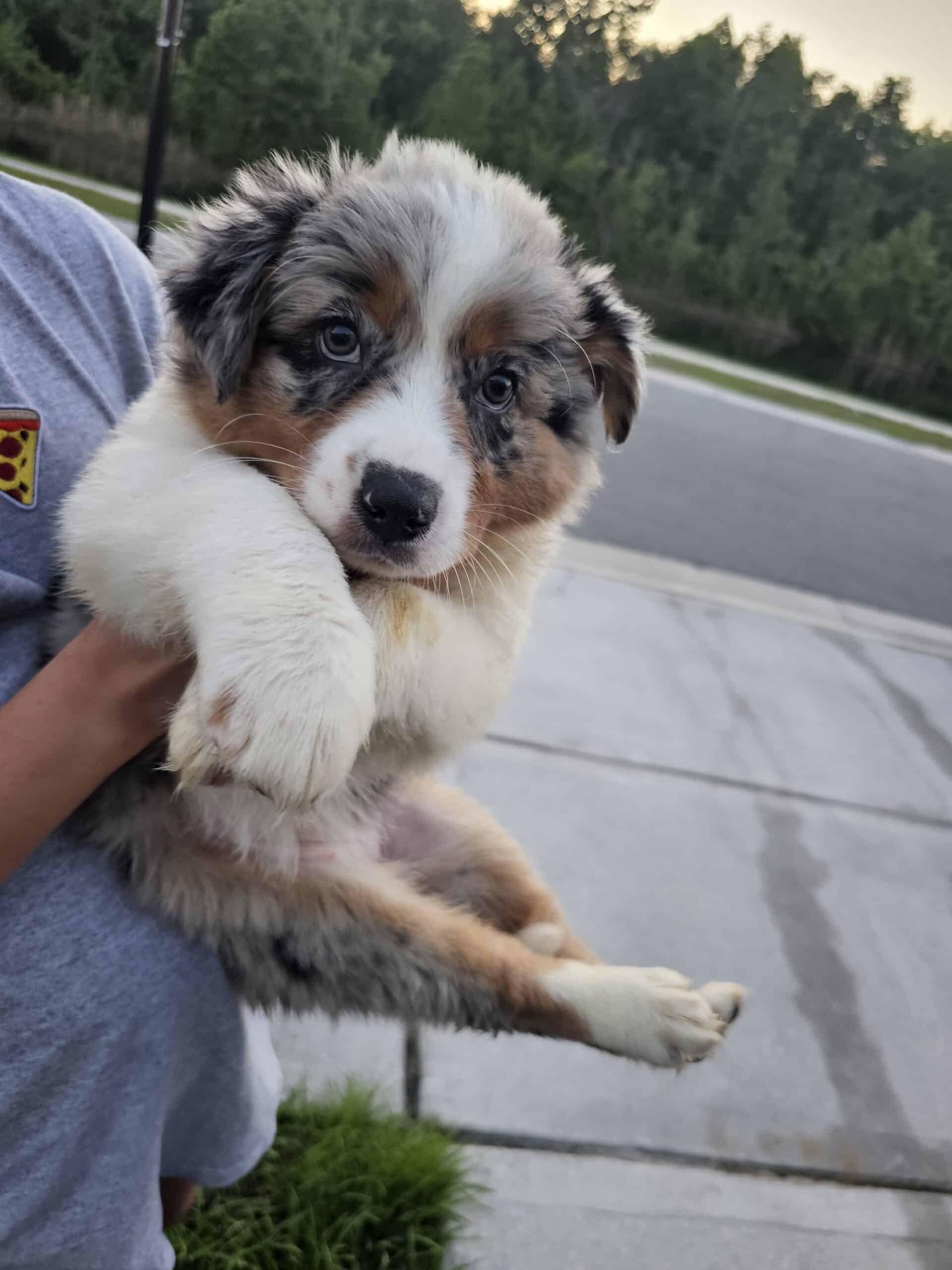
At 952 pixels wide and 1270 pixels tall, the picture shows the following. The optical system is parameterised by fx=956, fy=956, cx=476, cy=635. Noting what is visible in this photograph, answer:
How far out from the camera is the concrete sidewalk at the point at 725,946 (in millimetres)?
2395

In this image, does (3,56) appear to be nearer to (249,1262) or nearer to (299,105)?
(299,105)

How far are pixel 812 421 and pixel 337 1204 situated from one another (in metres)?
13.0

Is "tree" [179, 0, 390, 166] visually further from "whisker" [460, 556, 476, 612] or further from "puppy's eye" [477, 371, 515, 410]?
"whisker" [460, 556, 476, 612]

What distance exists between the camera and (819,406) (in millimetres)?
12719

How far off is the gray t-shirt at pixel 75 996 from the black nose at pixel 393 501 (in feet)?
1.96

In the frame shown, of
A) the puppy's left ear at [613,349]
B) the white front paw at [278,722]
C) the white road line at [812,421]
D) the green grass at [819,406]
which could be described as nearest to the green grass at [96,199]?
the puppy's left ear at [613,349]

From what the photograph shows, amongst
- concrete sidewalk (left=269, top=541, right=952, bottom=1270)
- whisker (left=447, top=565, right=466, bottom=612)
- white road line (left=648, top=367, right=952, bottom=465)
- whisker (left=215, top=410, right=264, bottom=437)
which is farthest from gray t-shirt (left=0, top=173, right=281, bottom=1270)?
white road line (left=648, top=367, right=952, bottom=465)

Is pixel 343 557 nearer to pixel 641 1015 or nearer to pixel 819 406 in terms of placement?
pixel 641 1015

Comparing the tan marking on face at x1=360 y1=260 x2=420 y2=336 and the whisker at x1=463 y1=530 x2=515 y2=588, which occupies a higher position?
the tan marking on face at x1=360 y1=260 x2=420 y2=336

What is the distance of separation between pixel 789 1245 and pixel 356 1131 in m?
1.10

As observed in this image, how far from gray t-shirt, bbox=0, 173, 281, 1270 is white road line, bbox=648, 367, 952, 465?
11.6 m

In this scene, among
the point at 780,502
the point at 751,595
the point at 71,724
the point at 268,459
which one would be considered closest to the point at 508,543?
the point at 268,459

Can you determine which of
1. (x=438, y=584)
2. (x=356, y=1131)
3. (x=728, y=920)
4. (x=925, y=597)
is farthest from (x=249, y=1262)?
(x=925, y=597)

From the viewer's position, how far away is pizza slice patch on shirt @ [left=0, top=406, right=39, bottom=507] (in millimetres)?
1520
